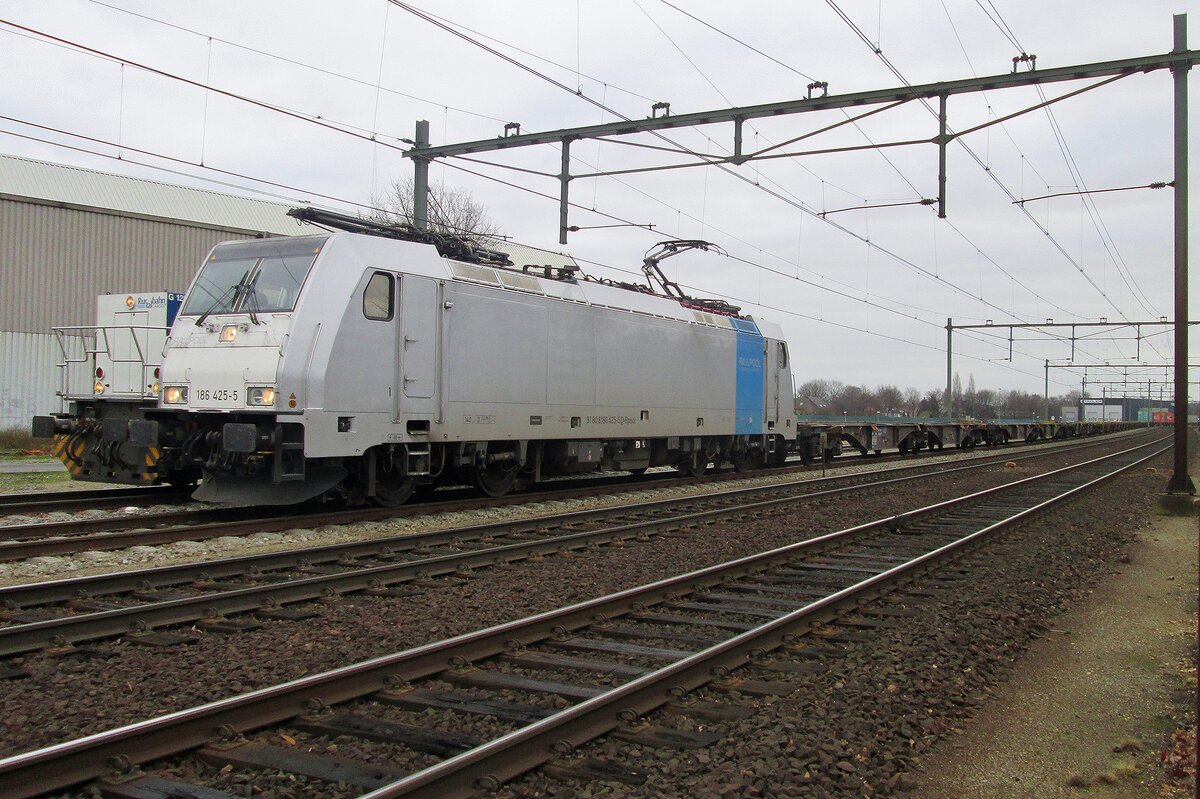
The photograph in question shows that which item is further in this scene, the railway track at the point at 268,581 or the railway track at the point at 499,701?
the railway track at the point at 268,581

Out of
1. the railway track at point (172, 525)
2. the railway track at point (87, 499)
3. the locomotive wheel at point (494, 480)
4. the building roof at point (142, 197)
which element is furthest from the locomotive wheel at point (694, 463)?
the building roof at point (142, 197)

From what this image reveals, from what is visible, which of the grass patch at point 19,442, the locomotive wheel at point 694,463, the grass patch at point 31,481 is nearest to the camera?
the grass patch at point 31,481

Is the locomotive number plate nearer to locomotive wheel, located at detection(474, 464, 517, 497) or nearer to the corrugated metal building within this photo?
locomotive wheel, located at detection(474, 464, 517, 497)

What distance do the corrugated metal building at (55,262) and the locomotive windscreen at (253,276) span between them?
56.6 ft

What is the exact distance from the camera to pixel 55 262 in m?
27.1

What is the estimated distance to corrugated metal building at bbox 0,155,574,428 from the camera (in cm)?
2627

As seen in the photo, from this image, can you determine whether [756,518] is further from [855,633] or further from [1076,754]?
[1076,754]

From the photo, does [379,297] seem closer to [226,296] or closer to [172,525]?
[226,296]

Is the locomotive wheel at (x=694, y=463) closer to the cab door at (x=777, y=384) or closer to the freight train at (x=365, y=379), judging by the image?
the cab door at (x=777, y=384)

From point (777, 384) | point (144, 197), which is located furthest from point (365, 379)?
point (144, 197)

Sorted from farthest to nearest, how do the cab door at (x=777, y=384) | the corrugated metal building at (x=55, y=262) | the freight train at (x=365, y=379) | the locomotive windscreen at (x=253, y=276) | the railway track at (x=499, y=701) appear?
the corrugated metal building at (x=55, y=262)
the cab door at (x=777, y=384)
the locomotive windscreen at (x=253, y=276)
the freight train at (x=365, y=379)
the railway track at (x=499, y=701)

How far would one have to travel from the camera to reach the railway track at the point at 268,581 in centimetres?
604

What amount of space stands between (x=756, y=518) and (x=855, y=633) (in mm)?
6260

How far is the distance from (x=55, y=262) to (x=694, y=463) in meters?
20.7
